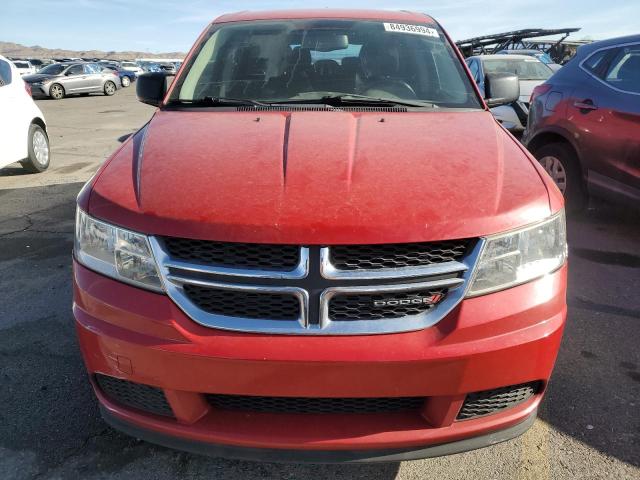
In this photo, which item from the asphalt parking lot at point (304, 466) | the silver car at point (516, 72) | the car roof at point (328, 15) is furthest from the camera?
the silver car at point (516, 72)

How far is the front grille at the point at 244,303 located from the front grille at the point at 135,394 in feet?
1.11

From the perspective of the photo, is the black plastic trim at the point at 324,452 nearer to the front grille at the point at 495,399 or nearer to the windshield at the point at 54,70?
the front grille at the point at 495,399

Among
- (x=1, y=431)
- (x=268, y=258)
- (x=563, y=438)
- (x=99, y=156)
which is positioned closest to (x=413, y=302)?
(x=268, y=258)

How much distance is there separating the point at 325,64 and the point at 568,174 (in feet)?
9.97

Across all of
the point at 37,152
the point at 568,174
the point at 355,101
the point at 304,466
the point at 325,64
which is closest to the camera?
the point at 304,466

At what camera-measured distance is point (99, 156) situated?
8852mm

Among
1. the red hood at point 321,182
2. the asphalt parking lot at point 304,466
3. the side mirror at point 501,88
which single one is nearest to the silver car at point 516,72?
the asphalt parking lot at point 304,466

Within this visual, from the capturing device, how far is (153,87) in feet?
10.0

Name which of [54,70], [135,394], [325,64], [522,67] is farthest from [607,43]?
[54,70]

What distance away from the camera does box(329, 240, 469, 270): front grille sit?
5.41ft

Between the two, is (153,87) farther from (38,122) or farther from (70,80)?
(70,80)

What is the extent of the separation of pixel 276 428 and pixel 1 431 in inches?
55.1

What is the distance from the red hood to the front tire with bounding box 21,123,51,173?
18.8 ft

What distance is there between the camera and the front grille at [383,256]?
1.65 m
